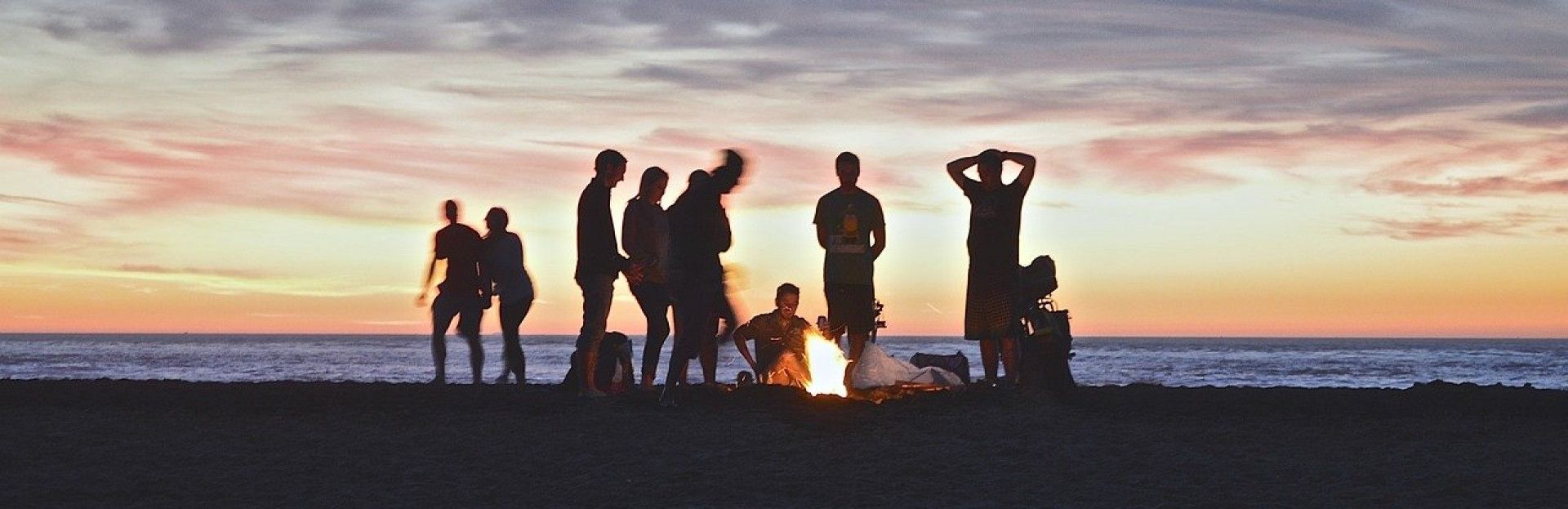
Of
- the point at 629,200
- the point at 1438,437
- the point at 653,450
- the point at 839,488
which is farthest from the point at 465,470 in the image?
the point at 1438,437

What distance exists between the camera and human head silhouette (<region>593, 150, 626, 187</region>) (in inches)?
409

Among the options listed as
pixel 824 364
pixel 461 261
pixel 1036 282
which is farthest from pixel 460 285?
pixel 1036 282

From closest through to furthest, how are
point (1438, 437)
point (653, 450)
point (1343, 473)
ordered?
point (1343, 473), point (653, 450), point (1438, 437)

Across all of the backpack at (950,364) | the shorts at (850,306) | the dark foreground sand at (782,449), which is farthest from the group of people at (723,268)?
the backpack at (950,364)

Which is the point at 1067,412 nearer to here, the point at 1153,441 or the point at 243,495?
the point at 1153,441

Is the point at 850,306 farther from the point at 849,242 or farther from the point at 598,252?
the point at 598,252

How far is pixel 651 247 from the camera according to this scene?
10.4 metres

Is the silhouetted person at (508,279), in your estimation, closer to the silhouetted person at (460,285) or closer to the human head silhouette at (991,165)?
the silhouetted person at (460,285)

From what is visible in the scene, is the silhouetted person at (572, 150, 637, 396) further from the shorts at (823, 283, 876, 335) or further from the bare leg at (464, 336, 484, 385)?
the bare leg at (464, 336, 484, 385)

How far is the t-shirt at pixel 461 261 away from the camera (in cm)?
1298

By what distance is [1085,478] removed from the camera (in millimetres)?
7867

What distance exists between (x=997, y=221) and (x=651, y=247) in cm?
254

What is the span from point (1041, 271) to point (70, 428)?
680 centimetres

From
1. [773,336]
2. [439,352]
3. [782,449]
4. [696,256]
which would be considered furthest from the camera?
[439,352]
